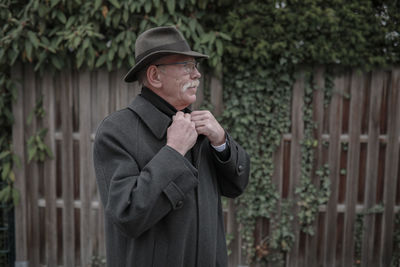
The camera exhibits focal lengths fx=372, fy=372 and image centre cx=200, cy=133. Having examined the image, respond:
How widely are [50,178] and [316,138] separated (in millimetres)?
2898

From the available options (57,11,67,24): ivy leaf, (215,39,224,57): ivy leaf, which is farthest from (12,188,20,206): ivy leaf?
(215,39,224,57): ivy leaf

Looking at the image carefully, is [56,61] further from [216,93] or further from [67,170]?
[216,93]

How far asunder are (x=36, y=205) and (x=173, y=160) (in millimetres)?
3157

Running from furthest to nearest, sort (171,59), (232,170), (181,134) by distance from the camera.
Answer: (232,170) → (171,59) → (181,134)

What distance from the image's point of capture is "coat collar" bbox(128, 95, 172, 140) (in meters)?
1.71

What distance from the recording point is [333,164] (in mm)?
3908

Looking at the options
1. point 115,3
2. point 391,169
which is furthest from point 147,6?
point 391,169

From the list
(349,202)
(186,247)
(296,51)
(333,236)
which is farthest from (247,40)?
(186,247)

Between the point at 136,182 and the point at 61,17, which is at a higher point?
the point at 61,17

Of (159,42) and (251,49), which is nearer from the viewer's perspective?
(159,42)

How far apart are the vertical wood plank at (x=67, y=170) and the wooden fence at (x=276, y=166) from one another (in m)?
0.01

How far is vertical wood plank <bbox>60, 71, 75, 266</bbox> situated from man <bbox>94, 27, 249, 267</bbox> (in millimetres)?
2326

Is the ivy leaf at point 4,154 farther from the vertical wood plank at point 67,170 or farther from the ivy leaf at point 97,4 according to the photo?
the ivy leaf at point 97,4

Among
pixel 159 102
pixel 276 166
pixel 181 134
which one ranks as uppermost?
pixel 159 102
